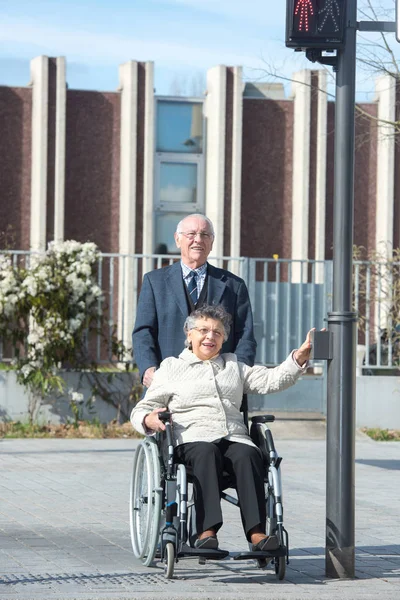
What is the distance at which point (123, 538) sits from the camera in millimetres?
7590

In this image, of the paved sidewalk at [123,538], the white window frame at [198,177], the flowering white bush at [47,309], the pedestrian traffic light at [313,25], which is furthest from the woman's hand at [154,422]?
the white window frame at [198,177]

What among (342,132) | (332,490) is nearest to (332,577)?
(332,490)

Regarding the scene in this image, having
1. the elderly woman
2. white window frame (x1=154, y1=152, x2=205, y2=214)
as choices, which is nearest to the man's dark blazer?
the elderly woman

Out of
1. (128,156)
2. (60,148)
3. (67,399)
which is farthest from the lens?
(128,156)

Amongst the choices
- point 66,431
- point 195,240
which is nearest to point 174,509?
point 195,240

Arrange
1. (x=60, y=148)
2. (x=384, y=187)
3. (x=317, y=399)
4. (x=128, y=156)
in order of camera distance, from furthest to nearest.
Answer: (x=384, y=187) < (x=128, y=156) < (x=60, y=148) < (x=317, y=399)

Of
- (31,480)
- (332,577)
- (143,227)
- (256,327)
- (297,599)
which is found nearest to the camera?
(297,599)

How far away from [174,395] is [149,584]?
111cm

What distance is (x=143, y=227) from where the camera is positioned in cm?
3147

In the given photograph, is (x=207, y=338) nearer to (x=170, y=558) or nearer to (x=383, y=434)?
(x=170, y=558)

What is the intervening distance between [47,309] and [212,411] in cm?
834

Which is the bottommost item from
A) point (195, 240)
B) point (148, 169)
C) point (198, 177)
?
point (195, 240)

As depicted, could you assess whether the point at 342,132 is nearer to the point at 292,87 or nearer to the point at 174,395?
the point at 174,395

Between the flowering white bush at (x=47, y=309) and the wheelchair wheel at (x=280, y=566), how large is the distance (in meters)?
8.57
